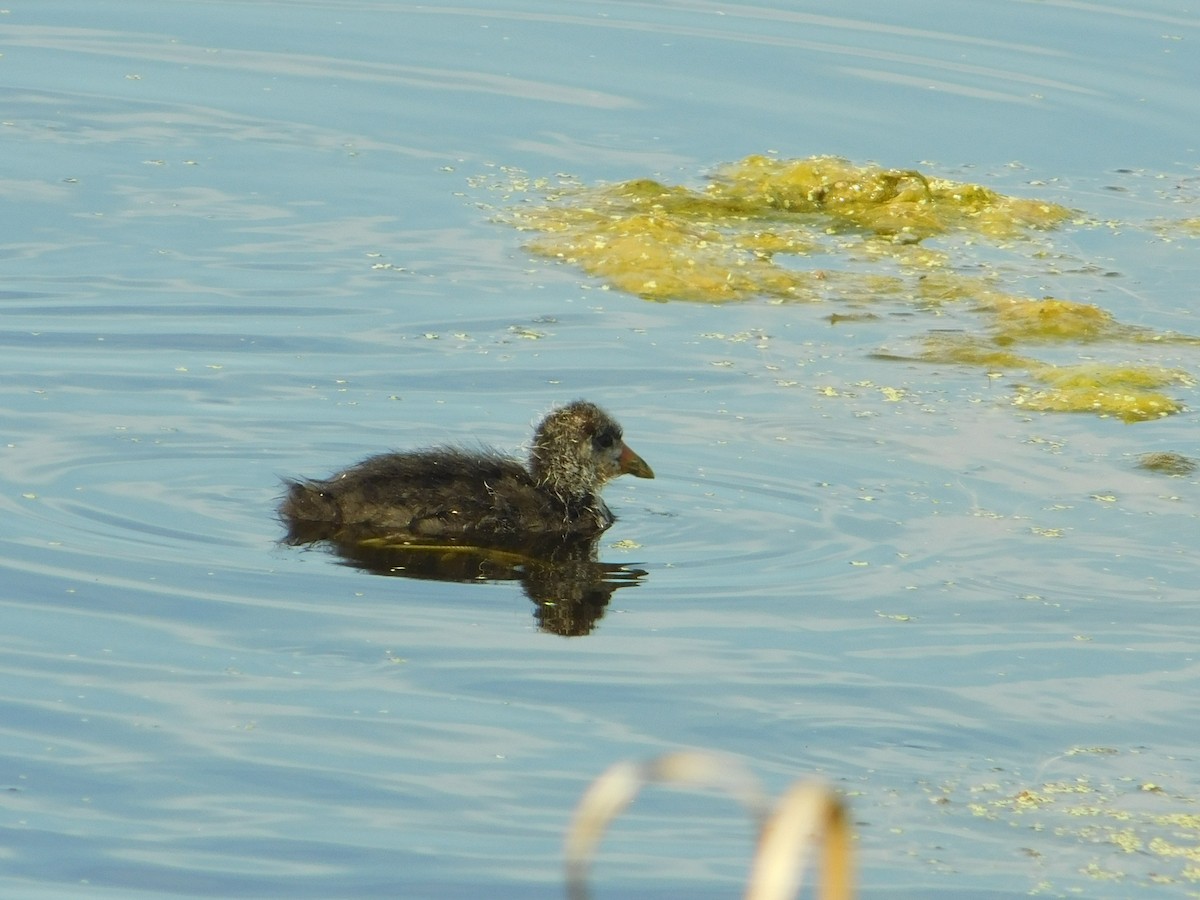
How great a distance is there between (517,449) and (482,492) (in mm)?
725

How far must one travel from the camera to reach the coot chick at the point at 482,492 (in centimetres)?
870

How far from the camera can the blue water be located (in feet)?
20.0

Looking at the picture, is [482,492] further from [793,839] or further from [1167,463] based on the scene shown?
[793,839]

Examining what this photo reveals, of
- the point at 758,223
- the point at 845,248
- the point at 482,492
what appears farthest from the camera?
the point at 758,223

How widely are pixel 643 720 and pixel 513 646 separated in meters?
0.84

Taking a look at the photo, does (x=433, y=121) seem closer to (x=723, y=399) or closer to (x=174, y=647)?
(x=723, y=399)

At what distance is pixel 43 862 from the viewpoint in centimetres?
562

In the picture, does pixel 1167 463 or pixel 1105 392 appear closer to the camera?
pixel 1167 463

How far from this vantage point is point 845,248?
13.2m

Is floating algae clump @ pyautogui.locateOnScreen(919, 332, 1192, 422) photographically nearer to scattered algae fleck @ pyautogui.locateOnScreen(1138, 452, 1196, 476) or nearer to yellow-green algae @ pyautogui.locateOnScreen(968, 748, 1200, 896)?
scattered algae fleck @ pyautogui.locateOnScreen(1138, 452, 1196, 476)

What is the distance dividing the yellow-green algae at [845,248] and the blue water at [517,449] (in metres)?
0.28

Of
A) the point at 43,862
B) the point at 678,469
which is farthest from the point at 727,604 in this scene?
the point at 43,862

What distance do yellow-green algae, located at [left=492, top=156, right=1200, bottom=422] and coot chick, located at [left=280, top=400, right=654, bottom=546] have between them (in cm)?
226

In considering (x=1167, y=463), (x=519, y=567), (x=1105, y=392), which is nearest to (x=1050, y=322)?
(x=1105, y=392)
